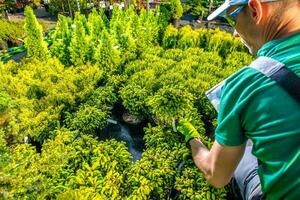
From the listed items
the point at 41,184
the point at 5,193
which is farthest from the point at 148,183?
the point at 5,193

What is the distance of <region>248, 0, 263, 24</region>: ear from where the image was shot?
128 cm

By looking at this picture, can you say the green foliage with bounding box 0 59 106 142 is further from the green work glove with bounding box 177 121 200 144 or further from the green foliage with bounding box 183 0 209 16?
the green foliage with bounding box 183 0 209 16

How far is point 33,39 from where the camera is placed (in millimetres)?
8391

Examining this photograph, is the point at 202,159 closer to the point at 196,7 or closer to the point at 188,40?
the point at 188,40

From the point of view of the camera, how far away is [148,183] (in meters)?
3.71

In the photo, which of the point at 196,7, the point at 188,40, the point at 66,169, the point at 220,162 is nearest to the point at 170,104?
the point at 66,169

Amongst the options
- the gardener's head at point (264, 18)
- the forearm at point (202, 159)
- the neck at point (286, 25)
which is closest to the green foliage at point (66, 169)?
the forearm at point (202, 159)

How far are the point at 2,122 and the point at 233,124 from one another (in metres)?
4.25

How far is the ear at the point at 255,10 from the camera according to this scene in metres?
1.28

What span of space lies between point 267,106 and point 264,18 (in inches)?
16.9

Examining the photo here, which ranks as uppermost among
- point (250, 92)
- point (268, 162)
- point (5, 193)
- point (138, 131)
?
point (250, 92)

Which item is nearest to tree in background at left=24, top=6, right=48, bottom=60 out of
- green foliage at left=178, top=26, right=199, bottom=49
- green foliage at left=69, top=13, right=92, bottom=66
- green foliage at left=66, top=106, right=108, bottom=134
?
green foliage at left=69, top=13, right=92, bottom=66

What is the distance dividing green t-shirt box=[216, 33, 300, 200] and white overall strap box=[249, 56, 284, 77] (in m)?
0.02

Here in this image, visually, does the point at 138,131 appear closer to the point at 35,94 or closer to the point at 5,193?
the point at 35,94
